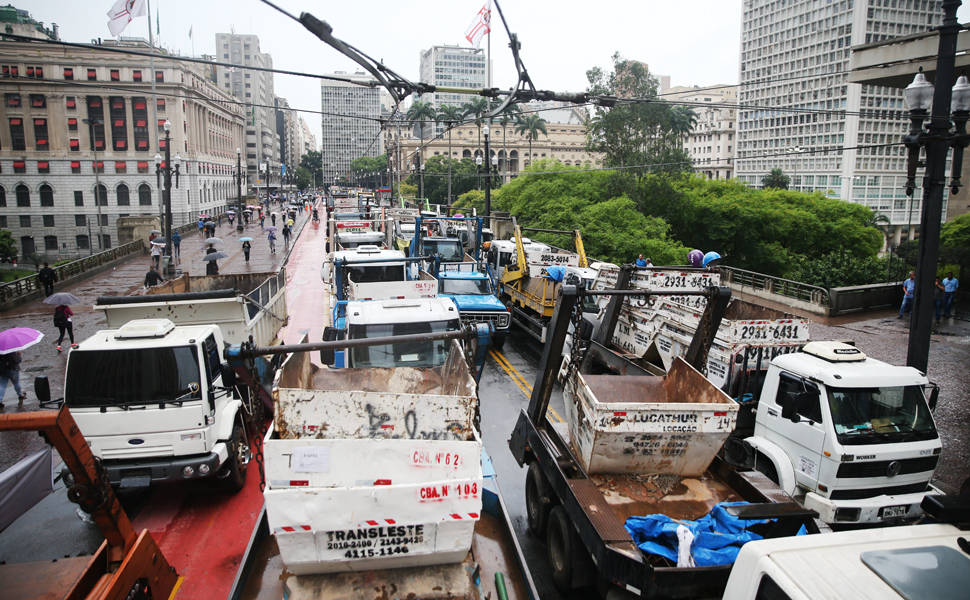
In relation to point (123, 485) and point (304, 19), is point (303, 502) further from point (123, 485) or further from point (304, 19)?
point (304, 19)

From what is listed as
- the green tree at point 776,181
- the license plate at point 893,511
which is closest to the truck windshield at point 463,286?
the license plate at point 893,511

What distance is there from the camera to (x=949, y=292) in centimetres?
2008

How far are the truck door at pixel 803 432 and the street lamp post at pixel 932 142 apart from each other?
3.09 m

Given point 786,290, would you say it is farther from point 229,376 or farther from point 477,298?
point 229,376

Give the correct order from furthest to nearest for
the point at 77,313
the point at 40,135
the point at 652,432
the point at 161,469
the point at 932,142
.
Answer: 1. the point at 40,135
2. the point at 77,313
3. the point at 932,142
4. the point at 161,469
5. the point at 652,432

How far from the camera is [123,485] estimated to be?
25.3 feet

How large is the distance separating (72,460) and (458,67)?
10994 cm

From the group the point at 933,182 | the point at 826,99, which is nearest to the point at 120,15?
the point at 933,182

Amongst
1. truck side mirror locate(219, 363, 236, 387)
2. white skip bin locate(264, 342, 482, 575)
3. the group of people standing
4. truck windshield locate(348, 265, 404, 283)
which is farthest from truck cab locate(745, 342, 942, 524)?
the group of people standing

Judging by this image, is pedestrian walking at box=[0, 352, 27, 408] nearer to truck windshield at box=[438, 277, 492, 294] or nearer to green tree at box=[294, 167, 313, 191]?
truck windshield at box=[438, 277, 492, 294]

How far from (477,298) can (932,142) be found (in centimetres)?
1139

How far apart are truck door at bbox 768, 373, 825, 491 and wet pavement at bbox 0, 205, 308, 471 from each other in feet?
39.5

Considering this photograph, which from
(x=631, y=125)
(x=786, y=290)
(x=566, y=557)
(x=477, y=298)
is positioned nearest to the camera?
(x=566, y=557)

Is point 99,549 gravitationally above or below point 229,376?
below
